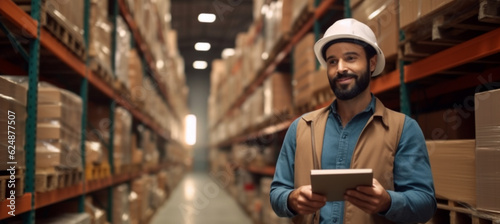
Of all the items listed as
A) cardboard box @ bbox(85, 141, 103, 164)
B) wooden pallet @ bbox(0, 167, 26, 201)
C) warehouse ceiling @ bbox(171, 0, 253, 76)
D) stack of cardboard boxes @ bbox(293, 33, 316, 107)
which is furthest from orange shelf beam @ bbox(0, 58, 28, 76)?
warehouse ceiling @ bbox(171, 0, 253, 76)

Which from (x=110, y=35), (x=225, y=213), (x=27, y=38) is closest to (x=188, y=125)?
(x=225, y=213)

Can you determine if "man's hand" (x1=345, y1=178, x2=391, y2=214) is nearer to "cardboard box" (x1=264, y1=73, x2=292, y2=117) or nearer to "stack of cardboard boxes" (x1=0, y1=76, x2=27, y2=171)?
"stack of cardboard boxes" (x1=0, y1=76, x2=27, y2=171)

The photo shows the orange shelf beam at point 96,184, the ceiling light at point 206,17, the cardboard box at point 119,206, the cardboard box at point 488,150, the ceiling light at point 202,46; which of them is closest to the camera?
the cardboard box at point 488,150

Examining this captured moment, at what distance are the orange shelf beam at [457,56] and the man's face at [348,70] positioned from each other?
71cm

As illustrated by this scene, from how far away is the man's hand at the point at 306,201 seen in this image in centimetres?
185

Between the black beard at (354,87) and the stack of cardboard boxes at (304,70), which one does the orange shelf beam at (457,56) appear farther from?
the stack of cardboard boxes at (304,70)

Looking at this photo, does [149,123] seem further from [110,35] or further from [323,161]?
[323,161]

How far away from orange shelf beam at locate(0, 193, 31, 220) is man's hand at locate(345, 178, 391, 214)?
1887mm

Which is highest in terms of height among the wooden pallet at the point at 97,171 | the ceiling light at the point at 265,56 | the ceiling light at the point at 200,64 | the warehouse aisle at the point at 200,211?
the ceiling light at the point at 200,64

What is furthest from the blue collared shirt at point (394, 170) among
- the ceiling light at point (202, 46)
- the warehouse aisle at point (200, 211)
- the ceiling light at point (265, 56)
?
the ceiling light at point (202, 46)

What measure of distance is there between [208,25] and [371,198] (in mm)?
20426

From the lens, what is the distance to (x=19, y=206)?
2.78 m

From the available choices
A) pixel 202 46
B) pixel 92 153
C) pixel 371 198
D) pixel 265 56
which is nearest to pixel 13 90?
pixel 92 153

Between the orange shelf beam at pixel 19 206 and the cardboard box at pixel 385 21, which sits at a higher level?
the cardboard box at pixel 385 21
